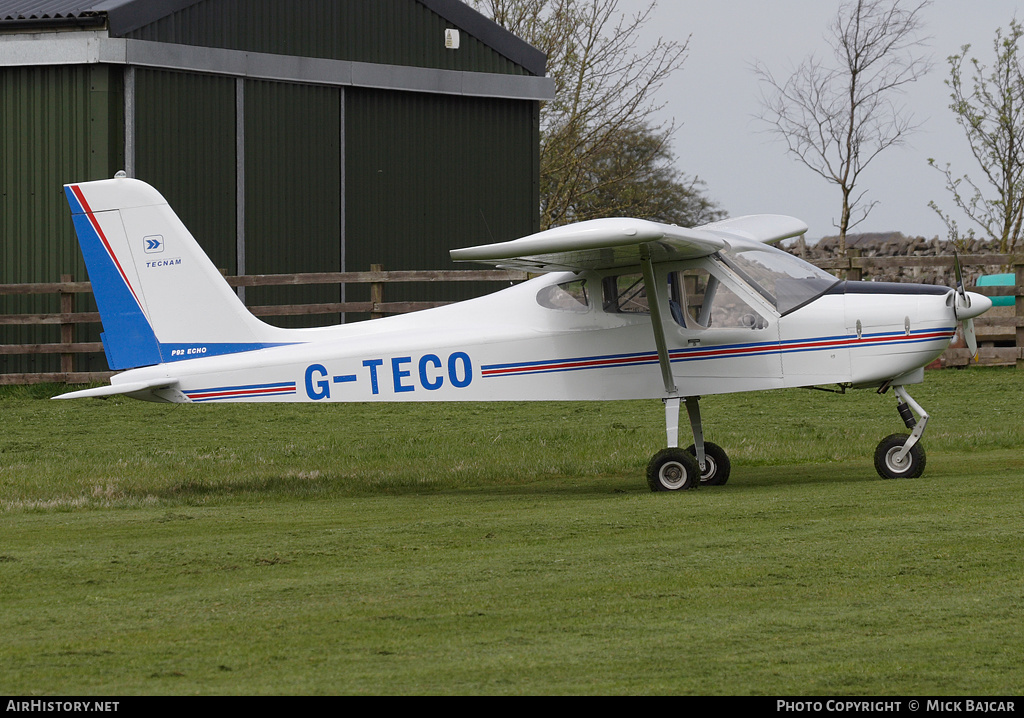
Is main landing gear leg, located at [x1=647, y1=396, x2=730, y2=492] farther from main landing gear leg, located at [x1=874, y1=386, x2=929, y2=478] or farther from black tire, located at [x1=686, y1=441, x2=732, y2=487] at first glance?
main landing gear leg, located at [x1=874, y1=386, x2=929, y2=478]

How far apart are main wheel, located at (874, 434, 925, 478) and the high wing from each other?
217 centimetres

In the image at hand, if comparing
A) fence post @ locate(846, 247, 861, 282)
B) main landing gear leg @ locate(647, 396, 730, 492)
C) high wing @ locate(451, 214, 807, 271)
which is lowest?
main landing gear leg @ locate(647, 396, 730, 492)

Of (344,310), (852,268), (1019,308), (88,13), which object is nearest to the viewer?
(344,310)

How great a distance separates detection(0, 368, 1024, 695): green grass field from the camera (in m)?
5.08

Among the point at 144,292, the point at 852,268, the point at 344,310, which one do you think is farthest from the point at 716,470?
the point at 852,268

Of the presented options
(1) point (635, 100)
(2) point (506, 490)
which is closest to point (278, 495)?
(2) point (506, 490)

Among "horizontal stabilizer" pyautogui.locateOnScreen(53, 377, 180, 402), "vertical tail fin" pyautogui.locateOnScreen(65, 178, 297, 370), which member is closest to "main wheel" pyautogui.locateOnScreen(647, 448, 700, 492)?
"vertical tail fin" pyautogui.locateOnScreen(65, 178, 297, 370)

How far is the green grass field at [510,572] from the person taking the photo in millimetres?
5082

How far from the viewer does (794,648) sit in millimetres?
5297

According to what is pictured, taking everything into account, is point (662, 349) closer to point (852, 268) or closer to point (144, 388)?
point (144, 388)

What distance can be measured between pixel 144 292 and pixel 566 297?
3.79 m

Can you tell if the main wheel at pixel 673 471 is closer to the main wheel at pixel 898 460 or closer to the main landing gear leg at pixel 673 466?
the main landing gear leg at pixel 673 466

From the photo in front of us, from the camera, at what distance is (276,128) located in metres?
23.1

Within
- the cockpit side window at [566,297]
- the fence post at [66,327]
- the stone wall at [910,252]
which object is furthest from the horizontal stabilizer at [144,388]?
the stone wall at [910,252]
